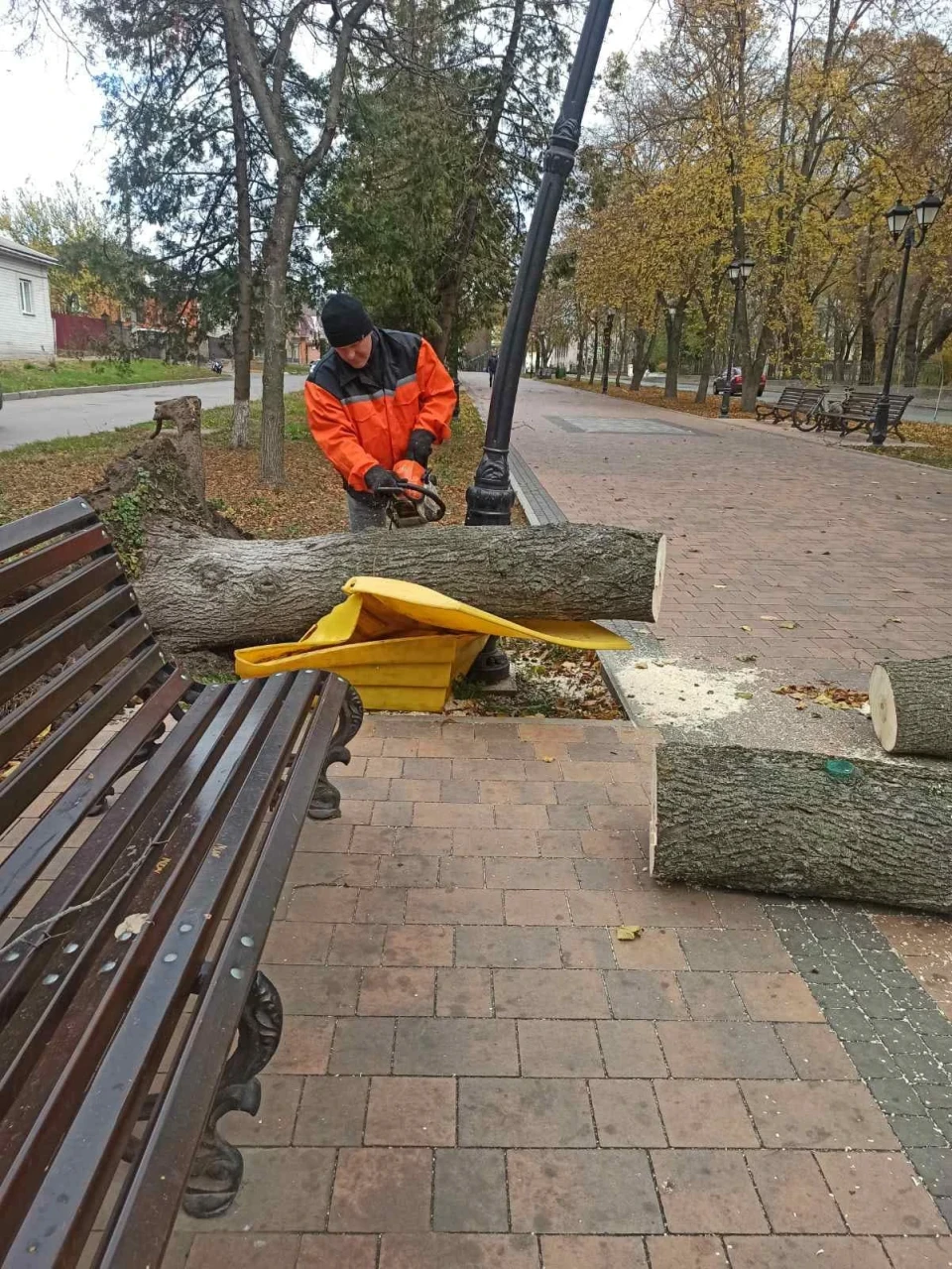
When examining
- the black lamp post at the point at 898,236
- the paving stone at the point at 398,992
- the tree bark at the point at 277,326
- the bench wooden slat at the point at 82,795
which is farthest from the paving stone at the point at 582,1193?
the black lamp post at the point at 898,236

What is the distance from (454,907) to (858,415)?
18.9 m

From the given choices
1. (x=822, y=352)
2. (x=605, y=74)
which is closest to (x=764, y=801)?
(x=605, y=74)

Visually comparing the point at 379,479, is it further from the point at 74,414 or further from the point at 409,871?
the point at 74,414

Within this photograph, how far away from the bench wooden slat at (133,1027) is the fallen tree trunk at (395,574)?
1808 mm

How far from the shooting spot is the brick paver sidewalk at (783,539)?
5301 mm

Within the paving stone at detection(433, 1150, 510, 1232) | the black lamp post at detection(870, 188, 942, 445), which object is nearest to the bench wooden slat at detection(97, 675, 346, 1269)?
the paving stone at detection(433, 1150, 510, 1232)

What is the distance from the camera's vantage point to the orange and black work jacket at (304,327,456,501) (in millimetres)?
4137

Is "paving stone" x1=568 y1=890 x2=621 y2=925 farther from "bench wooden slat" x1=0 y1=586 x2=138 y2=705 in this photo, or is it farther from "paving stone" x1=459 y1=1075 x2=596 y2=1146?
"bench wooden slat" x1=0 y1=586 x2=138 y2=705

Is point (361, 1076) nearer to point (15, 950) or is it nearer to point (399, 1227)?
point (399, 1227)

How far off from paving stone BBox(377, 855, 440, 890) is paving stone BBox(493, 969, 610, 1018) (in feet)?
1.56

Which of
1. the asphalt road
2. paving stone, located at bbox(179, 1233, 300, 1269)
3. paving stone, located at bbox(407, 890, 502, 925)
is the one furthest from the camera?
the asphalt road

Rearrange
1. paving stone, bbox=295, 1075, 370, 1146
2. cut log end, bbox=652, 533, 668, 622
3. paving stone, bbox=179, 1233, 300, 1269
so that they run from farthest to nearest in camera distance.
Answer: cut log end, bbox=652, 533, 668, 622
paving stone, bbox=295, 1075, 370, 1146
paving stone, bbox=179, 1233, 300, 1269

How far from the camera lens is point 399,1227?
5.48 feet

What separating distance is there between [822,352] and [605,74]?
12858mm
